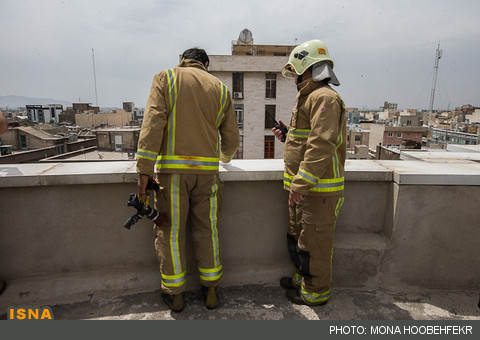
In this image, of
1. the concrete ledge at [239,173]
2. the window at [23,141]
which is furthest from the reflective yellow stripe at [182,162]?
the window at [23,141]

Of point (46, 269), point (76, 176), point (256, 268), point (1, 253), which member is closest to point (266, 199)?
point (256, 268)

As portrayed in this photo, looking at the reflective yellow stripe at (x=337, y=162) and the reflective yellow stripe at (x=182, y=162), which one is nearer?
the reflective yellow stripe at (x=182, y=162)

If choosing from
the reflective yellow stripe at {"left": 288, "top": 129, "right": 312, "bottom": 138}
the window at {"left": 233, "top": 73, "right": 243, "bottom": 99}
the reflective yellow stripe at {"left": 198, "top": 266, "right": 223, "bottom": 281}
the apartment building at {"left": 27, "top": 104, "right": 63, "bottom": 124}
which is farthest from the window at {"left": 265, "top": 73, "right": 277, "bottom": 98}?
the apartment building at {"left": 27, "top": 104, "right": 63, "bottom": 124}

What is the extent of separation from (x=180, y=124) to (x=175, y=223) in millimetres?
749

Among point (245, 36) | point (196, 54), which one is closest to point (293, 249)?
point (196, 54)

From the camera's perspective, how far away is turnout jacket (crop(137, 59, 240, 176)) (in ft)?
6.82

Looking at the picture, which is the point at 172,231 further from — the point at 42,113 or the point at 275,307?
the point at 42,113

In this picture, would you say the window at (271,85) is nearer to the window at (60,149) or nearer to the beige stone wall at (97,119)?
the window at (60,149)

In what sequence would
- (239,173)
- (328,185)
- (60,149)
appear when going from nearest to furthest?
(328,185) → (239,173) → (60,149)

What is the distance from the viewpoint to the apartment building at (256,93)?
28250mm

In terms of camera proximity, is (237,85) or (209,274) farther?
(237,85)

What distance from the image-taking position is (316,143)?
6.93 feet

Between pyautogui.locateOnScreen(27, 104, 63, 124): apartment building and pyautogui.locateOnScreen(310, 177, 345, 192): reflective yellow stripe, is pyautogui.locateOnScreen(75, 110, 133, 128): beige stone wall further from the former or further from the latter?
pyautogui.locateOnScreen(310, 177, 345, 192): reflective yellow stripe

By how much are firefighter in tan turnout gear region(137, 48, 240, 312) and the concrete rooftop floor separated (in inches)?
5.9
